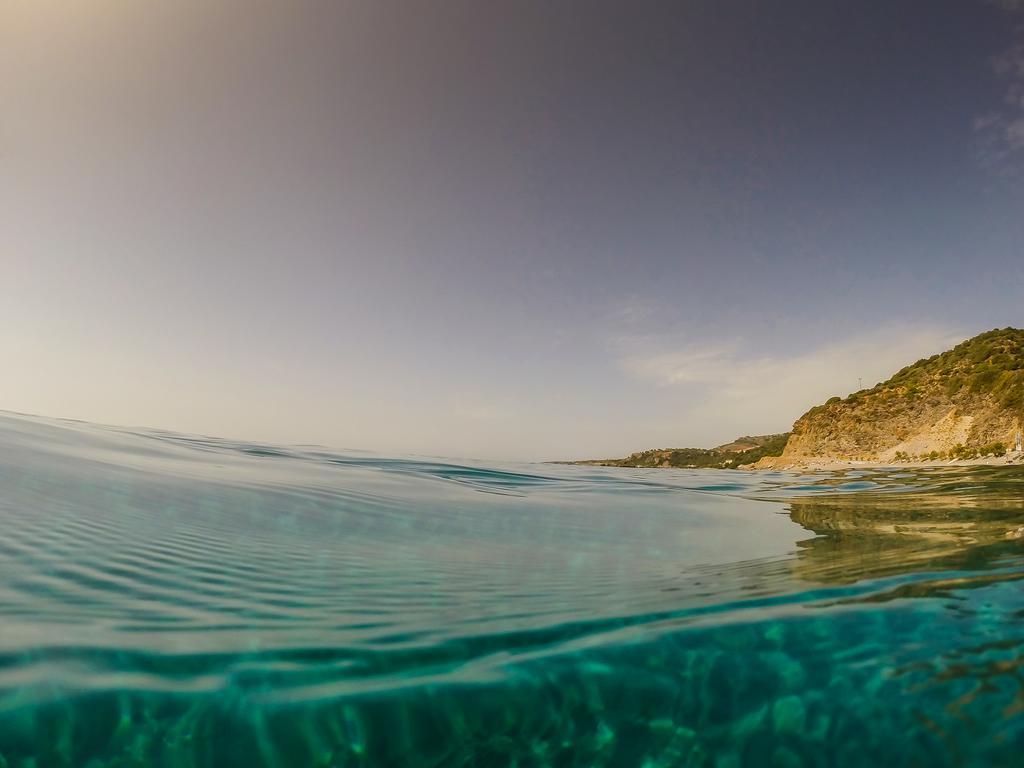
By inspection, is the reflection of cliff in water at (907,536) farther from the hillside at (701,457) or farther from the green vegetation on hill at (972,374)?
the hillside at (701,457)

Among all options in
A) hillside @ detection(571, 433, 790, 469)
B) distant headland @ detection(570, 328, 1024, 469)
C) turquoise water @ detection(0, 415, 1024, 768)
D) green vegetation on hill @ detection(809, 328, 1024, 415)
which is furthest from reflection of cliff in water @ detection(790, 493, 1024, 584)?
hillside @ detection(571, 433, 790, 469)

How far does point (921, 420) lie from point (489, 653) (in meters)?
45.5

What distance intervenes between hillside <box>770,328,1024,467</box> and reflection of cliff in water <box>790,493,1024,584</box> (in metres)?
24.1

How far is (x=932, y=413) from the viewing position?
1409 inches

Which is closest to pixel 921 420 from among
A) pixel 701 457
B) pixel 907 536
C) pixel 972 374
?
pixel 972 374

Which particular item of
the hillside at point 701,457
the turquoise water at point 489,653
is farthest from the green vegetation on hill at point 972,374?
the turquoise water at point 489,653

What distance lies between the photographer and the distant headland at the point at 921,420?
91.9ft

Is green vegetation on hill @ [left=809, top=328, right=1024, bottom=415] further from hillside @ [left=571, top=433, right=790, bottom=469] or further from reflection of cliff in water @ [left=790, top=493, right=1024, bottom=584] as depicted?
reflection of cliff in water @ [left=790, top=493, right=1024, bottom=584]

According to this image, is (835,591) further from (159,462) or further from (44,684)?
(159,462)

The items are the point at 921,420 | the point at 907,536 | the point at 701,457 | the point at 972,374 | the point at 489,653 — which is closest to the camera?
the point at 489,653

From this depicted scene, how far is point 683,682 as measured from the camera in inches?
67.5

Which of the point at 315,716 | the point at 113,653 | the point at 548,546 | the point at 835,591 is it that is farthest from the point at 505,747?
the point at 548,546

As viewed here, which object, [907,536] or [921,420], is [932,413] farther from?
[907,536]

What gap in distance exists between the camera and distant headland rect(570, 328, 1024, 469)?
28.0 m
